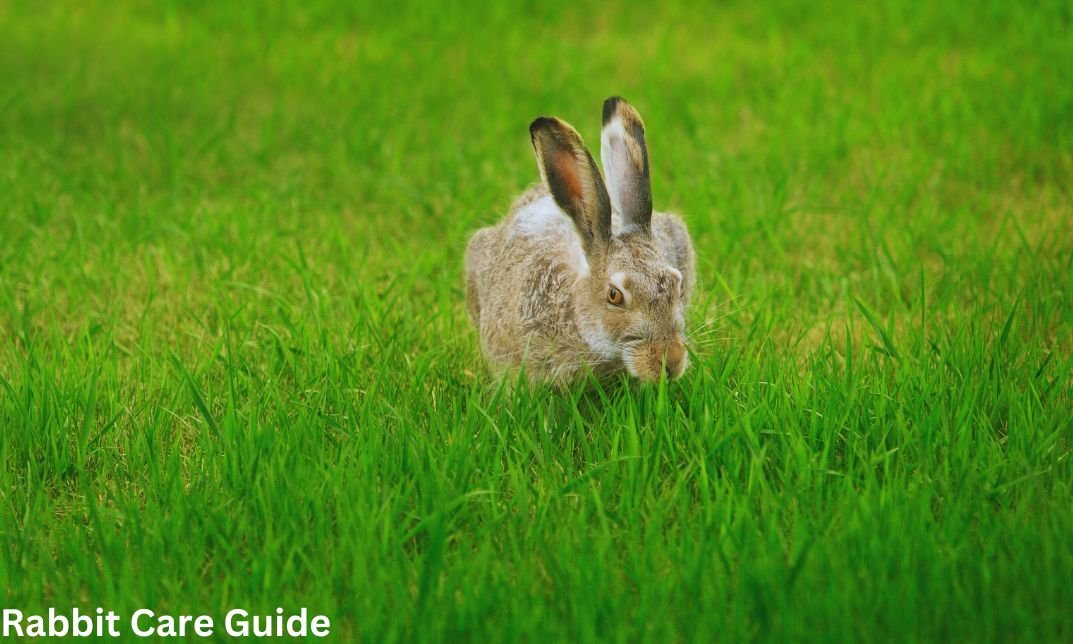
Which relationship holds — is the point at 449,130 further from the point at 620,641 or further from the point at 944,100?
the point at 620,641

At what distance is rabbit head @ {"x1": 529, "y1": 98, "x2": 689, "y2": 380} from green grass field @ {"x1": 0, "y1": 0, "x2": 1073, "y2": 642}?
19 cm

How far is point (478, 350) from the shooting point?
4.64 meters

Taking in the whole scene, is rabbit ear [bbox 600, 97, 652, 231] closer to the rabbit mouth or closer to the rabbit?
the rabbit

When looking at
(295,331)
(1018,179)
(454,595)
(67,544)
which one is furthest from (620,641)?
(1018,179)

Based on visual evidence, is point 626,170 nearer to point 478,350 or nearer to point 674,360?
point 674,360

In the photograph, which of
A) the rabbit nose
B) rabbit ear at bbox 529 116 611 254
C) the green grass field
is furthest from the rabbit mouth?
rabbit ear at bbox 529 116 611 254

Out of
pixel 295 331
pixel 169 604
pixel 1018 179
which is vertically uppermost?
pixel 1018 179

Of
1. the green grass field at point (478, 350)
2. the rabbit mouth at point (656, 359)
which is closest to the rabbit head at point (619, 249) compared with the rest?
the rabbit mouth at point (656, 359)

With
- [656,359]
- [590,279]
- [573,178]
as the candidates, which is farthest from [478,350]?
[656,359]

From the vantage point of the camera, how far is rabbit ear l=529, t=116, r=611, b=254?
151 inches

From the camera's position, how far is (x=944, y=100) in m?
7.27

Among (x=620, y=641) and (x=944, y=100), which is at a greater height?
(x=944, y=100)

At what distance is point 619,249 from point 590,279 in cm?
14

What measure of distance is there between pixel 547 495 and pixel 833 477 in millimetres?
883
